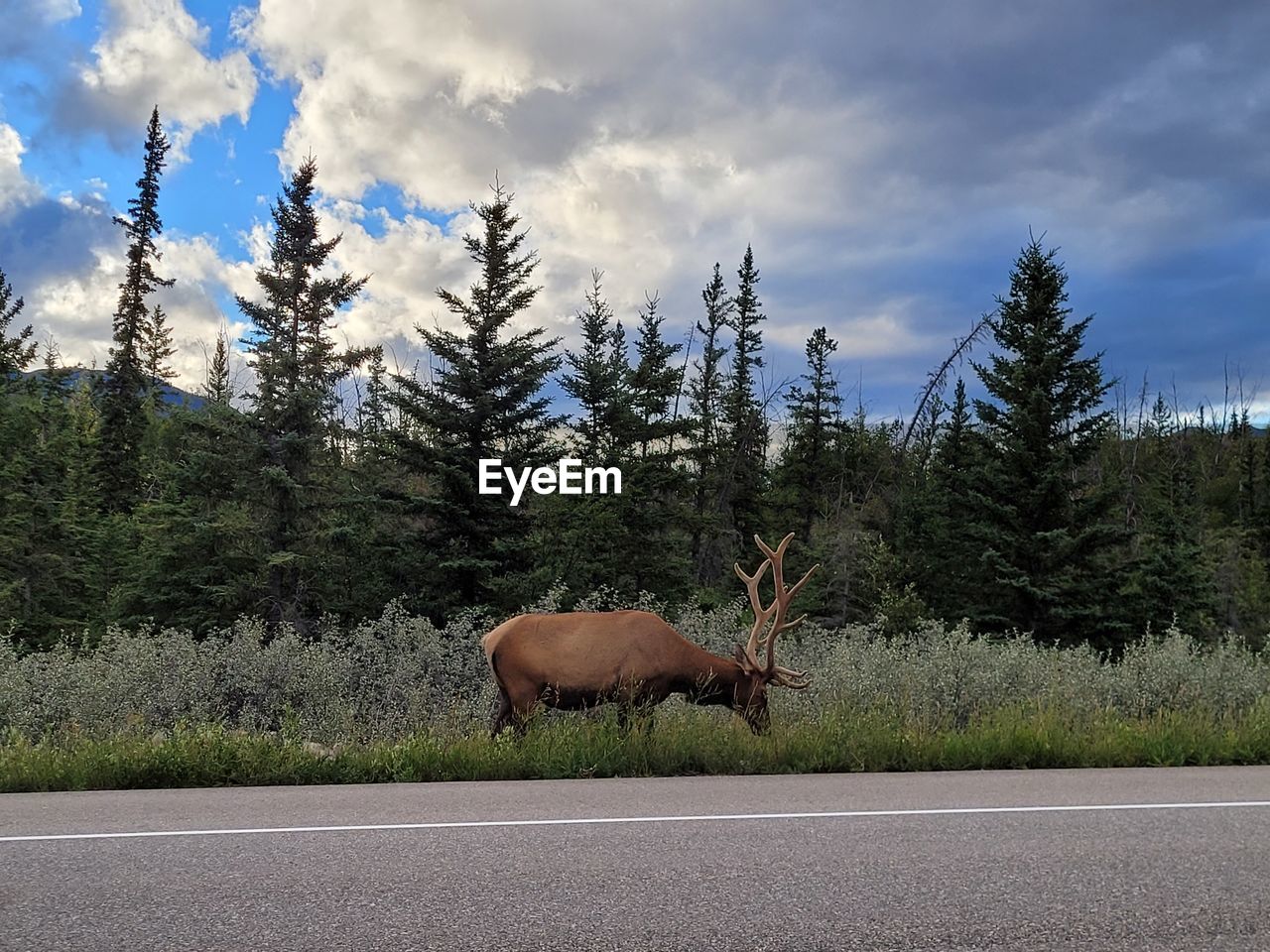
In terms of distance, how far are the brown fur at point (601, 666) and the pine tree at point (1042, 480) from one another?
23293mm

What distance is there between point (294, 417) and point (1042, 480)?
24.6 meters

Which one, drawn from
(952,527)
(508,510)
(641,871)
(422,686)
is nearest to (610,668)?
(422,686)

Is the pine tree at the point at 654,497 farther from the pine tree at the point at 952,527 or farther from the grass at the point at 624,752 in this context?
the grass at the point at 624,752

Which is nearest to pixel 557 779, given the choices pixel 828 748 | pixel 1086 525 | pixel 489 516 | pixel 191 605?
pixel 828 748

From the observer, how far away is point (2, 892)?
14.4 ft

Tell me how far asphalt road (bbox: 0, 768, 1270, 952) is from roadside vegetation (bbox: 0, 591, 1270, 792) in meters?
1.07

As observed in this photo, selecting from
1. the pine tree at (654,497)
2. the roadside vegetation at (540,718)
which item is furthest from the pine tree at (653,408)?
the roadside vegetation at (540,718)

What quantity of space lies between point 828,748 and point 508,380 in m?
19.9

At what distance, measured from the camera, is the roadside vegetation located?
8086 millimetres

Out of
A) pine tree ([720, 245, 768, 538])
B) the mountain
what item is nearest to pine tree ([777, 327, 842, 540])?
pine tree ([720, 245, 768, 538])

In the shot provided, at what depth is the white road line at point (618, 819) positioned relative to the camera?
5.56 meters

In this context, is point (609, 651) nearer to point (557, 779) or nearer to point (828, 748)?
point (557, 779)

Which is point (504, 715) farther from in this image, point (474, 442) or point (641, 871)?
point (474, 442)

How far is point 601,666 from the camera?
902 centimetres
